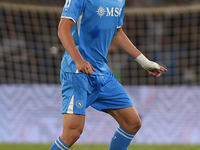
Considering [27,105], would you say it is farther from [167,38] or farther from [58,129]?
[167,38]

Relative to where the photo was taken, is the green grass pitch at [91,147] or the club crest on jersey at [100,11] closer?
the club crest on jersey at [100,11]

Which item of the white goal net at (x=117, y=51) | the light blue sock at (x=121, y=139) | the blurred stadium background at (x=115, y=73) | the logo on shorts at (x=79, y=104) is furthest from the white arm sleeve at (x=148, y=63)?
the white goal net at (x=117, y=51)

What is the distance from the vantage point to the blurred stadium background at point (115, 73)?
21.4ft

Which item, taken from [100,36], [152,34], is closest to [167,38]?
[152,34]

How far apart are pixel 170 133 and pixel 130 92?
1.05 metres

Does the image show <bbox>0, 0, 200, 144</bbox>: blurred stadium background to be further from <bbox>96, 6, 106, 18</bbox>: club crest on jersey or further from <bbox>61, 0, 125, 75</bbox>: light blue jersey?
<bbox>96, 6, 106, 18</bbox>: club crest on jersey

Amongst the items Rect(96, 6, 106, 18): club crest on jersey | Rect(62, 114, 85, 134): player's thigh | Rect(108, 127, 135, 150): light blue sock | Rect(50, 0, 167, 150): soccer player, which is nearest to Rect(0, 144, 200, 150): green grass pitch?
Rect(108, 127, 135, 150): light blue sock

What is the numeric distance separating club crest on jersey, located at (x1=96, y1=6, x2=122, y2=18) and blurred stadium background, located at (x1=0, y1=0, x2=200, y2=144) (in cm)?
366

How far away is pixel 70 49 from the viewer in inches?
109

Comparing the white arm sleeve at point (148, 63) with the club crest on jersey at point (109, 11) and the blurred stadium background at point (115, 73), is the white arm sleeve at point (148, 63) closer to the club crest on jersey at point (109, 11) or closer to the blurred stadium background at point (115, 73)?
the club crest on jersey at point (109, 11)

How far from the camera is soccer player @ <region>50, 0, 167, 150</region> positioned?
2805 millimetres

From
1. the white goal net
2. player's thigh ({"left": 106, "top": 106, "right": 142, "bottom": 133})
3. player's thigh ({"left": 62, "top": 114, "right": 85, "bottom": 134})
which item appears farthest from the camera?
the white goal net

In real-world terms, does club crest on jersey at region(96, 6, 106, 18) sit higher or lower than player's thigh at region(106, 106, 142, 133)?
higher

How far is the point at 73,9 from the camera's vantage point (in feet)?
9.22
